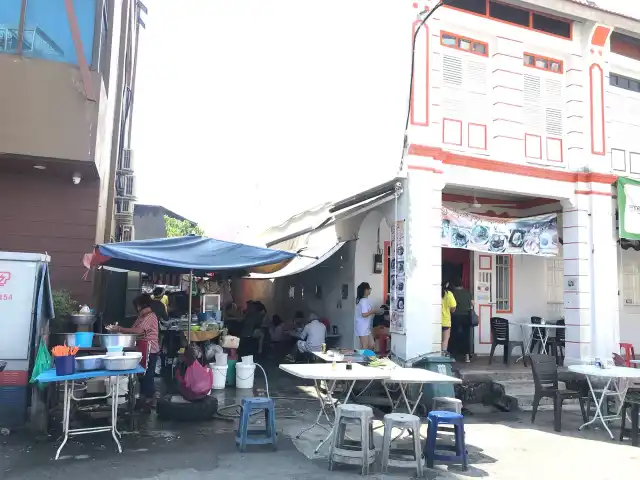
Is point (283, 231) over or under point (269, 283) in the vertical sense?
over

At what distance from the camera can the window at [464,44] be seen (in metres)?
10.2

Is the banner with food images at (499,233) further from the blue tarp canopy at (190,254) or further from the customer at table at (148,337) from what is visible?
the customer at table at (148,337)

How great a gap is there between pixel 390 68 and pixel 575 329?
625 centimetres

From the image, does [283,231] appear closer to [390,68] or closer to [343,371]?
[390,68]

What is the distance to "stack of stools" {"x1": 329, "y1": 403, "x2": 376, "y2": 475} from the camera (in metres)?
5.55

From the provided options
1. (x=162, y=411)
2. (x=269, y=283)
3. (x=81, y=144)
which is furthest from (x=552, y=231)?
(x=269, y=283)

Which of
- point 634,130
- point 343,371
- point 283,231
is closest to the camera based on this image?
point 343,371

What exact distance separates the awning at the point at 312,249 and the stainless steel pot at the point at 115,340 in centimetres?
419

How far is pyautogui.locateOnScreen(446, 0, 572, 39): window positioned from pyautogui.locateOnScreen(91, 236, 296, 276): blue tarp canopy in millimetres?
5986

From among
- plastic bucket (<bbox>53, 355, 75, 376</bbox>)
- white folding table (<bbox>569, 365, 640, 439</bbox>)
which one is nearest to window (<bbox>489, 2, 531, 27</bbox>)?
white folding table (<bbox>569, 365, 640, 439</bbox>)

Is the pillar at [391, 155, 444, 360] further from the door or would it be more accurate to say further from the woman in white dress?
the door

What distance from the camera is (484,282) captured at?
12.9 metres

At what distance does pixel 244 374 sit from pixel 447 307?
4065 millimetres

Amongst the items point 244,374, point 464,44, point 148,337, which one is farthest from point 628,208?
point 148,337
